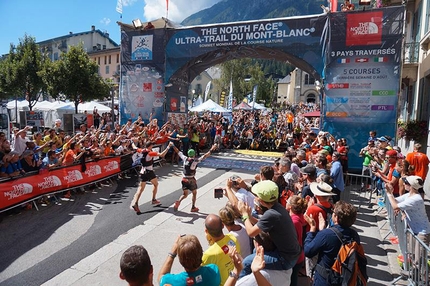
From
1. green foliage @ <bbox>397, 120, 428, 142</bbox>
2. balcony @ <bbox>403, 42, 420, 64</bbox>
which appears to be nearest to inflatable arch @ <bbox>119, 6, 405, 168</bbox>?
green foliage @ <bbox>397, 120, 428, 142</bbox>

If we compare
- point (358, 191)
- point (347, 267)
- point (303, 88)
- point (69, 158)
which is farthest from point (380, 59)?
point (303, 88)

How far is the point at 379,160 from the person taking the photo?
30.9 ft

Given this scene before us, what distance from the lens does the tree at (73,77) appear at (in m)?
24.4

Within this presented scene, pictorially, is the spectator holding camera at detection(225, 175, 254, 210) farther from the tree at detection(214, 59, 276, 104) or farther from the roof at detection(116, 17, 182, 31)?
the tree at detection(214, 59, 276, 104)

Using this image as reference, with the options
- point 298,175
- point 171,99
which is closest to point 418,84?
point 298,175

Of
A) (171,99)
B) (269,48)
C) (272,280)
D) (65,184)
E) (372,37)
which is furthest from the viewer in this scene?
(171,99)

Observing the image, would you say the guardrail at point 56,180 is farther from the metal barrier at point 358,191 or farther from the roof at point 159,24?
the roof at point 159,24

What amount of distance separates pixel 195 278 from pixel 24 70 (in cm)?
3023

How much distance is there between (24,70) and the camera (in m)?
26.9

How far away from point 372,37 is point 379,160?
5.67 meters

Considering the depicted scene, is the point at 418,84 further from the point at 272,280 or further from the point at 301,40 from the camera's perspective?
the point at 272,280

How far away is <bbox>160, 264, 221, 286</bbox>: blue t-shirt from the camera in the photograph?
98.3 inches

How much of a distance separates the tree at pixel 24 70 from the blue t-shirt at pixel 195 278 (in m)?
28.4

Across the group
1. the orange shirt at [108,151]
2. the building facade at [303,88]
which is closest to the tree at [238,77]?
the building facade at [303,88]
